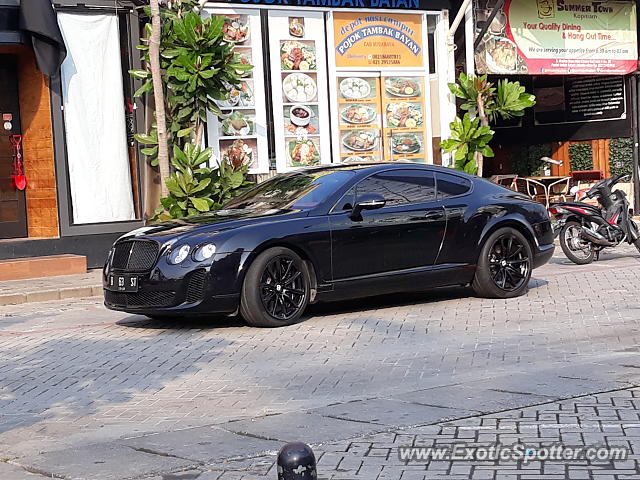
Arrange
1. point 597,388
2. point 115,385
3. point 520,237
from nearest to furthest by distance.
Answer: point 597,388 < point 115,385 < point 520,237

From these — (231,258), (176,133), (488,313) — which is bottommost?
(488,313)

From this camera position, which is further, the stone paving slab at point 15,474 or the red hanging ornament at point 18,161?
the red hanging ornament at point 18,161

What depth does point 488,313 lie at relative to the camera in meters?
10.9

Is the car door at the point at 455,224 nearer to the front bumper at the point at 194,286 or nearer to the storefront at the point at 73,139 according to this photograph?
the front bumper at the point at 194,286

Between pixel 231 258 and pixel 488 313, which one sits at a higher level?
pixel 231 258

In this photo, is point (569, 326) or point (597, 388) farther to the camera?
point (569, 326)

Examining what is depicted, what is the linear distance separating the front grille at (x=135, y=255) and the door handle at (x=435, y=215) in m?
2.89

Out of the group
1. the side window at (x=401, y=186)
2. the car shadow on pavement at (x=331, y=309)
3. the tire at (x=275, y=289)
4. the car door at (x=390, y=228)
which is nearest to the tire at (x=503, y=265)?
the car shadow on pavement at (x=331, y=309)

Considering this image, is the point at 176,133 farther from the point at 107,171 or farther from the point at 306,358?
the point at 306,358

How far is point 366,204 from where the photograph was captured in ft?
35.3

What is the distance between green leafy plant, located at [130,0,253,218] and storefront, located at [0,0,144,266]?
53cm

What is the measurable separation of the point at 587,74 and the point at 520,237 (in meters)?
11.2

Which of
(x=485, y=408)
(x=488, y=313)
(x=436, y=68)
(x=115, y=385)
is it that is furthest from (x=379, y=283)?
(x=436, y=68)

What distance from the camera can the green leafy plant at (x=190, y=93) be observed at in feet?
52.5
